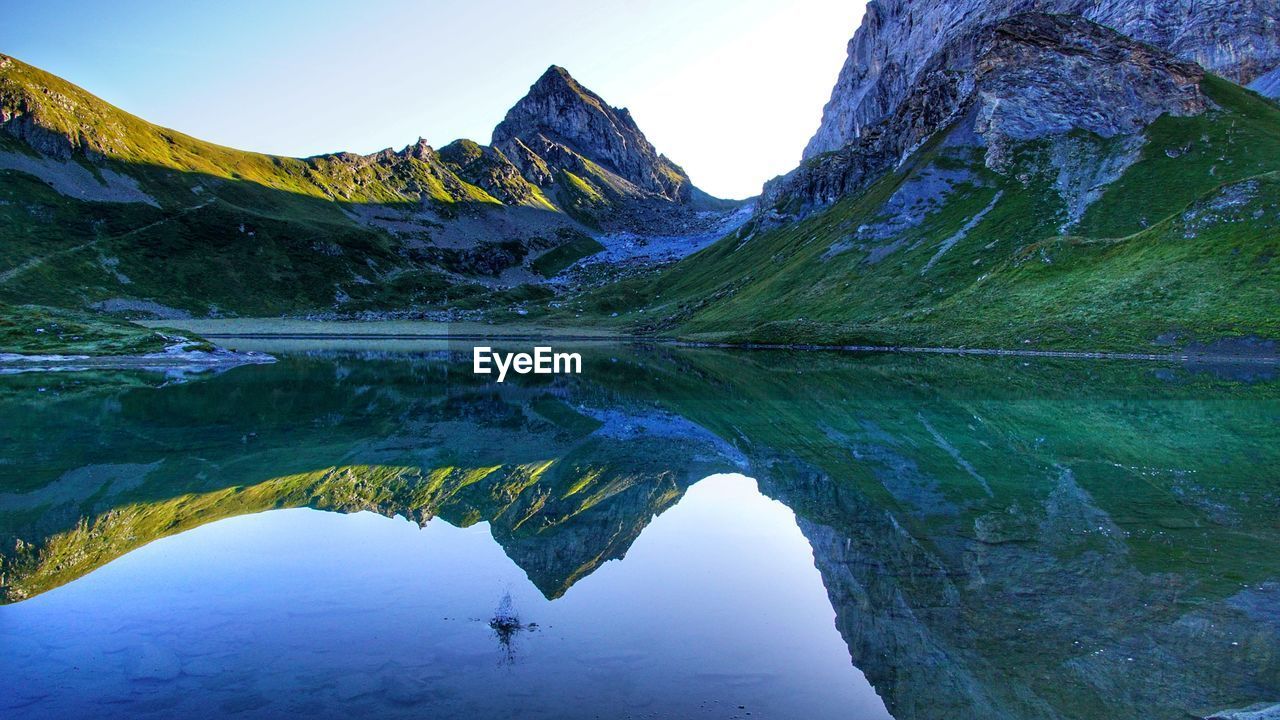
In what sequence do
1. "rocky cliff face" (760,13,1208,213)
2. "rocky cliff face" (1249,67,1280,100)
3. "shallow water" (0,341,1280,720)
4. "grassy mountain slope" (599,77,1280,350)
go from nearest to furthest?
1. "shallow water" (0,341,1280,720)
2. "grassy mountain slope" (599,77,1280,350)
3. "rocky cliff face" (760,13,1208,213)
4. "rocky cliff face" (1249,67,1280,100)

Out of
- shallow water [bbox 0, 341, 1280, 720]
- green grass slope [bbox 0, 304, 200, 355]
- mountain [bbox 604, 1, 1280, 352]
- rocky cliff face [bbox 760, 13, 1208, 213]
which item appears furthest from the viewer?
rocky cliff face [bbox 760, 13, 1208, 213]

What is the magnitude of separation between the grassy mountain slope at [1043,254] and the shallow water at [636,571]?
55.7 m

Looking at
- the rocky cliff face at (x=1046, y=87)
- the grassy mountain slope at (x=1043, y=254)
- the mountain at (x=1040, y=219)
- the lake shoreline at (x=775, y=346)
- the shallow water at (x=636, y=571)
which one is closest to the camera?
the shallow water at (x=636, y=571)

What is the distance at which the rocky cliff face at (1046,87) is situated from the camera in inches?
5527

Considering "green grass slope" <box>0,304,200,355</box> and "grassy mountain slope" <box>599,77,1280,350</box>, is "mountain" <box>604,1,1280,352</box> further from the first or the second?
"green grass slope" <box>0,304,200,355</box>

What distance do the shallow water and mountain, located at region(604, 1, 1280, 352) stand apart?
5795 centimetres

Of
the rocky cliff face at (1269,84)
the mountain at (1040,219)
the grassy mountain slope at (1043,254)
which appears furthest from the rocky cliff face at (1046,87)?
the rocky cliff face at (1269,84)

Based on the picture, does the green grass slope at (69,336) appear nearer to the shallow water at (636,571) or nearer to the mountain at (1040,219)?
the shallow water at (636,571)

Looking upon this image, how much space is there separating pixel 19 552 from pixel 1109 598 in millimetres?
25750

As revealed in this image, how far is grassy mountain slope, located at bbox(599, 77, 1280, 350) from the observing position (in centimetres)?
8181

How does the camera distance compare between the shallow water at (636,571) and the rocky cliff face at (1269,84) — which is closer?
the shallow water at (636,571)

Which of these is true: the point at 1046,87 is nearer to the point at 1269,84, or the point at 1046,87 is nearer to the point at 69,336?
the point at 1269,84

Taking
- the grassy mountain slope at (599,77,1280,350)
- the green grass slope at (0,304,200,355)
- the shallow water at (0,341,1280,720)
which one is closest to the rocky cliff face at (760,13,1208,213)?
the grassy mountain slope at (599,77,1280,350)

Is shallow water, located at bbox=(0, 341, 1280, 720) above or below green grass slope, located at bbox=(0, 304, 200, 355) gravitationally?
below
